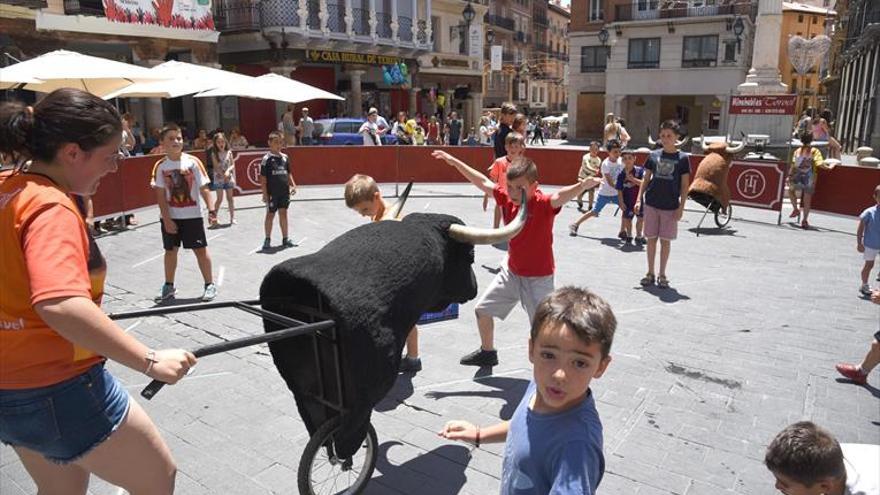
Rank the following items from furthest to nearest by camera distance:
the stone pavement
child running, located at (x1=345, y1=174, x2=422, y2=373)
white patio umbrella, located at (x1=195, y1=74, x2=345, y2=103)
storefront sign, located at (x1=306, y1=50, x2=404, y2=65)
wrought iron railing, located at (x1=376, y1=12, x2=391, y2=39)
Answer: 1. wrought iron railing, located at (x1=376, y1=12, x2=391, y2=39)
2. storefront sign, located at (x1=306, y1=50, x2=404, y2=65)
3. white patio umbrella, located at (x1=195, y1=74, x2=345, y2=103)
4. child running, located at (x1=345, y1=174, x2=422, y2=373)
5. the stone pavement

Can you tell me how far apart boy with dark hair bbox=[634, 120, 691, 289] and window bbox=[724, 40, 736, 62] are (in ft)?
117

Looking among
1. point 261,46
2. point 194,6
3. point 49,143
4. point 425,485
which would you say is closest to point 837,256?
point 425,485

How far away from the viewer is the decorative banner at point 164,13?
2083 cm

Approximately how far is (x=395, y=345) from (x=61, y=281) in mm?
1361

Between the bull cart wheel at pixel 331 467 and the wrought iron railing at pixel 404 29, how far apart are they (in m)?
32.6

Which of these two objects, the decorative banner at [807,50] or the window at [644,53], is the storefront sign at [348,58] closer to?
the window at [644,53]

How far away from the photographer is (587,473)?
191 cm

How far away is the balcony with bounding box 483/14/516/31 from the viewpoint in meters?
54.4

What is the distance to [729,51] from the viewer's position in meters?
38.6

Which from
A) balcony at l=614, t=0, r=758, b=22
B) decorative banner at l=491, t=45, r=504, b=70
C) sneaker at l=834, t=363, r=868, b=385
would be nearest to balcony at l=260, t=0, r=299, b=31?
decorative banner at l=491, t=45, r=504, b=70

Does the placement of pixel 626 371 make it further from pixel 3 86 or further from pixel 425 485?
pixel 3 86

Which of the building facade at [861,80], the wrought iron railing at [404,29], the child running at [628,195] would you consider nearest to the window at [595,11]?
the building facade at [861,80]

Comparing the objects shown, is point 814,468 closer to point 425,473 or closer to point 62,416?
point 425,473

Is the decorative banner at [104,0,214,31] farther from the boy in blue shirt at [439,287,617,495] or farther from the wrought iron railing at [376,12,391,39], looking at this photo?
the boy in blue shirt at [439,287,617,495]
